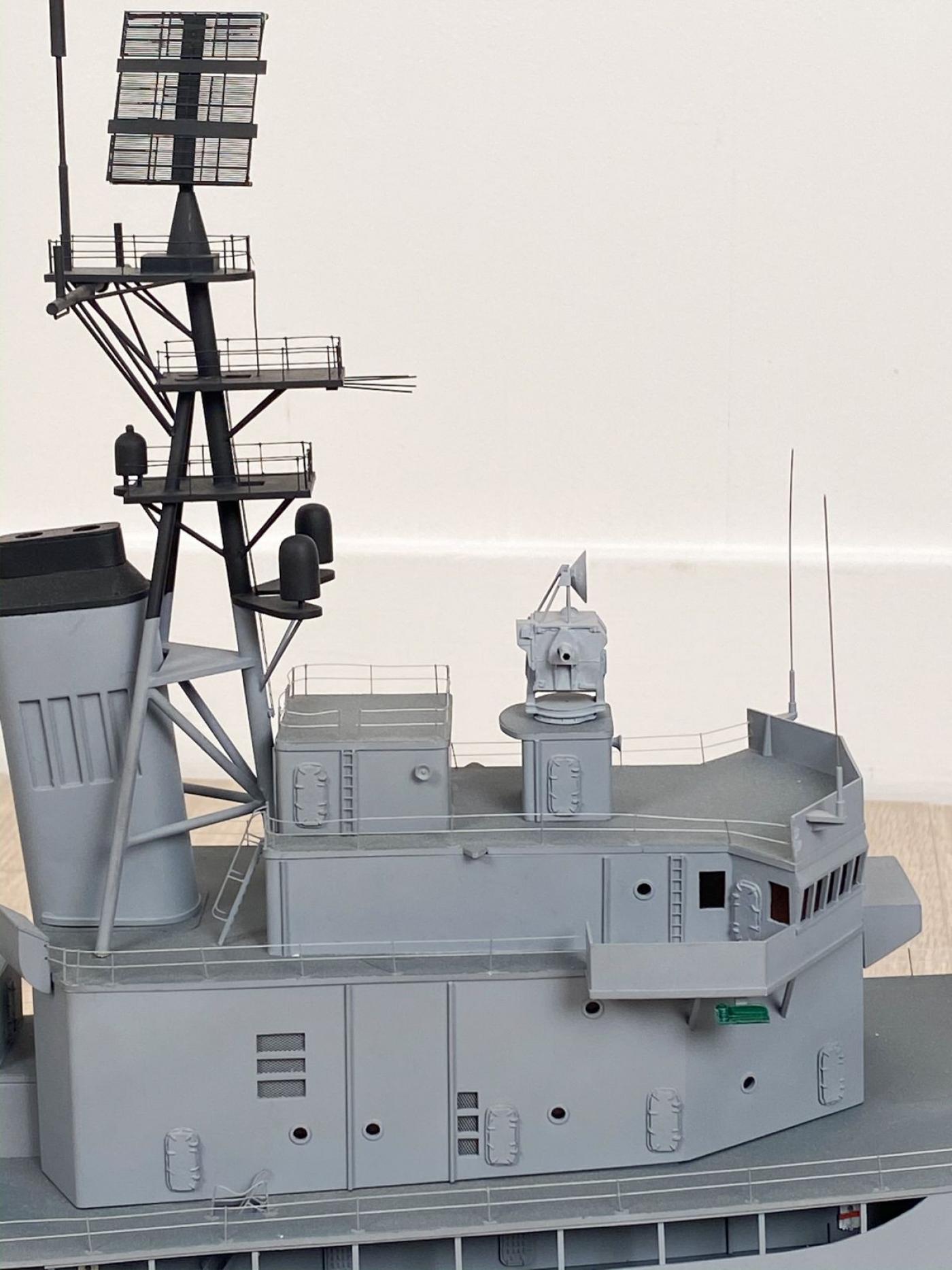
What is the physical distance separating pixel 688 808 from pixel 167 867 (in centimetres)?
490

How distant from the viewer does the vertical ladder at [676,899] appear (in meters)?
15.7

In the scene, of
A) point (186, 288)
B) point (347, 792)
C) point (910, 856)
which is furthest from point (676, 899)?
point (910, 856)

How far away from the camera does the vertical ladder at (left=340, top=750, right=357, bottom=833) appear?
1570 cm

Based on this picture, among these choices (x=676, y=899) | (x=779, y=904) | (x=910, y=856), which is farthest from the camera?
(x=910, y=856)

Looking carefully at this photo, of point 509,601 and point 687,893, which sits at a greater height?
point 509,601

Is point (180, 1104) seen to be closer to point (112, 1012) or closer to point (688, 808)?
point (112, 1012)

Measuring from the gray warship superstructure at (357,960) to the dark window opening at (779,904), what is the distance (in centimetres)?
3

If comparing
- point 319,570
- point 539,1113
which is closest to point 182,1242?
point 539,1113

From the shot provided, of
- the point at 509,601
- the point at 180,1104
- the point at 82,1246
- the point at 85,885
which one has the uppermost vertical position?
the point at 509,601

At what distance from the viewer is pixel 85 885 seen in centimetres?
Answer: 1633

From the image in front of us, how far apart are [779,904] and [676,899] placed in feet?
2.98

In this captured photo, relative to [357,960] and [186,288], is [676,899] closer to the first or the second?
[357,960]

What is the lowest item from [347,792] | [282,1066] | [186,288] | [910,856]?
[910,856]

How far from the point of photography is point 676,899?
1574 centimetres
